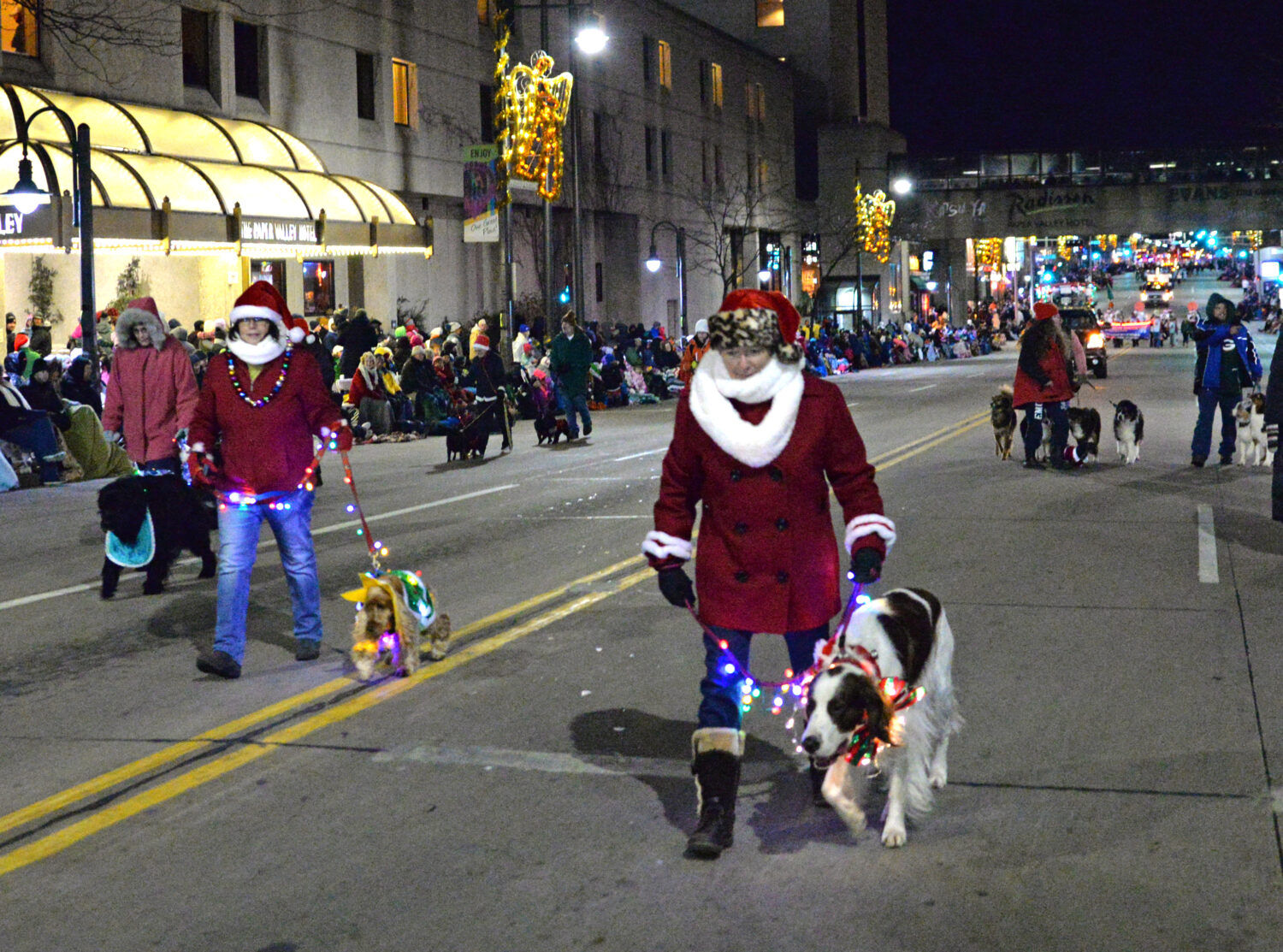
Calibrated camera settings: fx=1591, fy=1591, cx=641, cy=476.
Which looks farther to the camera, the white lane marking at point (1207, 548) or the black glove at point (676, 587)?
the white lane marking at point (1207, 548)

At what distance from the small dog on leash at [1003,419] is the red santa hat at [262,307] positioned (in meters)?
10.9

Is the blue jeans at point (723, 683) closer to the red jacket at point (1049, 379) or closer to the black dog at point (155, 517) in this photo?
the black dog at point (155, 517)

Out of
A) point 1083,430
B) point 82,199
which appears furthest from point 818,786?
point 82,199

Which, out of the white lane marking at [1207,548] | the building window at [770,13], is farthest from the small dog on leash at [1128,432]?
the building window at [770,13]

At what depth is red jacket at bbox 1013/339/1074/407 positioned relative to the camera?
15.8m

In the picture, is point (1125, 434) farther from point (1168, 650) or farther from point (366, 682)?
point (366, 682)

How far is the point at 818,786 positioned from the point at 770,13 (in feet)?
268

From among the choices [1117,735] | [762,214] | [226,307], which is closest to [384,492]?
[1117,735]

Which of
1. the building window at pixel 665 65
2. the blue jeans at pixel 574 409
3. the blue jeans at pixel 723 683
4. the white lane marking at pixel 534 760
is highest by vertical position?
the building window at pixel 665 65

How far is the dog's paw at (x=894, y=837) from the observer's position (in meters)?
5.00

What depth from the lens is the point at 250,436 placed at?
7.61m

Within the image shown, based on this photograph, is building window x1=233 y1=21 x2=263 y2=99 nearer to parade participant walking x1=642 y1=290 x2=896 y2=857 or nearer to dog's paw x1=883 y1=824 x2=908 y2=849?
parade participant walking x1=642 y1=290 x2=896 y2=857

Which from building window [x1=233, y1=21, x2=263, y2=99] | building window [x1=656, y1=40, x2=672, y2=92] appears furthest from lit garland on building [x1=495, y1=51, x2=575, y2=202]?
building window [x1=656, y1=40, x2=672, y2=92]

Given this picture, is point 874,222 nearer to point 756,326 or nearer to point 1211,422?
point 1211,422
